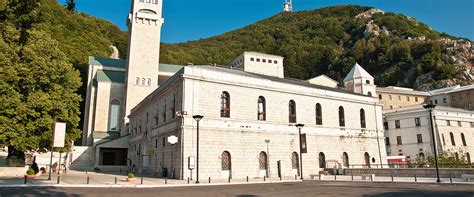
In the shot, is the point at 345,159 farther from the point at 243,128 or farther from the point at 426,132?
the point at 426,132

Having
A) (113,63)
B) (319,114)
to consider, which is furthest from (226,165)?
(113,63)

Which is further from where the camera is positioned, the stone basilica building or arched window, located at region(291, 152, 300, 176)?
arched window, located at region(291, 152, 300, 176)

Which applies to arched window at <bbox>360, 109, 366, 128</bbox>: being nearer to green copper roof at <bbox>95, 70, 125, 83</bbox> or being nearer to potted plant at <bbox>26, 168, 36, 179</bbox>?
potted plant at <bbox>26, 168, 36, 179</bbox>

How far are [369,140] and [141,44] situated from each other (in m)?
35.4

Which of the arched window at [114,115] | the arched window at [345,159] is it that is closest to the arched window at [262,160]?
the arched window at [345,159]

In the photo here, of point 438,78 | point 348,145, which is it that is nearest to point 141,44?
point 348,145

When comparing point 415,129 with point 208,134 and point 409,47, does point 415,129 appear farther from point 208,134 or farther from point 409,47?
point 409,47

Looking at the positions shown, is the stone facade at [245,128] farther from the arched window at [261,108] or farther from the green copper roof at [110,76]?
the green copper roof at [110,76]

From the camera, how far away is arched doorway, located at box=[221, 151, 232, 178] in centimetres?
2731

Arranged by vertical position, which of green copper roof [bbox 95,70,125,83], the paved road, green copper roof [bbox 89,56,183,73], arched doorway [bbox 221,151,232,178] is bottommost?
the paved road

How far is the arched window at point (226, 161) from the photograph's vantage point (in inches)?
1083

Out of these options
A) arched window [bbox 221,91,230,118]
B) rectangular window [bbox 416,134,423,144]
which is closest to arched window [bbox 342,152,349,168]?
arched window [bbox 221,91,230,118]

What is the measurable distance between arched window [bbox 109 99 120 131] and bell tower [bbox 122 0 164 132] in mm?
3750

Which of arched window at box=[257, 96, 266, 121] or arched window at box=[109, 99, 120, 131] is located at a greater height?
arched window at box=[109, 99, 120, 131]
